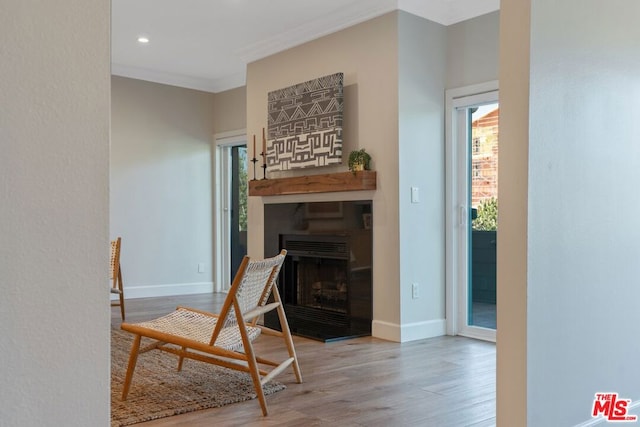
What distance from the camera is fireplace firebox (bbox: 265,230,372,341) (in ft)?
14.4

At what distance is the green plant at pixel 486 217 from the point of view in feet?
14.2

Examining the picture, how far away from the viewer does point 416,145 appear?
4266 mm


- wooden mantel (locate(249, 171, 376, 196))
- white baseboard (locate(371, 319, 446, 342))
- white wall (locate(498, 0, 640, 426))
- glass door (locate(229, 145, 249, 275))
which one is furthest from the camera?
glass door (locate(229, 145, 249, 275))

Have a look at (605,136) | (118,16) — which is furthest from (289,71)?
(605,136)

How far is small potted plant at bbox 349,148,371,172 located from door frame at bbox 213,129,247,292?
2.92 m

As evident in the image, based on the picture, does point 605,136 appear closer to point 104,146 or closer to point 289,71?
point 104,146

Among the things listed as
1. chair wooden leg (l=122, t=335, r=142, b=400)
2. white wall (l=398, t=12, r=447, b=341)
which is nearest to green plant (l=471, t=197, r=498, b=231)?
white wall (l=398, t=12, r=447, b=341)

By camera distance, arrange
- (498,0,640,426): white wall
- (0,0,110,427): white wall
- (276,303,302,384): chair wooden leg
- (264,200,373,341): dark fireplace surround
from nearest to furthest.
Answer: (0,0,110,427): white wall
(498,0,640,426): white wall
(276,303,302,384): chair wooden leg
(264,200,373,341): dark fireplace surround

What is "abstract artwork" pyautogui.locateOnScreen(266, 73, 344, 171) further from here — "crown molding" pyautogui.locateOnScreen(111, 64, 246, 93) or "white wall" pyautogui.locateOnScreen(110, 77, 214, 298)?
"white wall" pyautogui.locateOnScreen(110, 77, 214, 298)

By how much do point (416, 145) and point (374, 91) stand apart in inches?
20.8

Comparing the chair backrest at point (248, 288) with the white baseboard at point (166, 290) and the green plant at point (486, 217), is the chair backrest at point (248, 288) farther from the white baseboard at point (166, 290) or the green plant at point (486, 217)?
the white baseboard at point (166, 290)

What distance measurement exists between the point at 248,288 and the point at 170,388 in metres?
0.76

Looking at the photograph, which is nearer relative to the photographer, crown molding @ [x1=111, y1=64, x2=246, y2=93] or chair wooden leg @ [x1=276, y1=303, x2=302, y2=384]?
chair wooden leg @ [x1=276, y1=303, x2=302, y2=384]

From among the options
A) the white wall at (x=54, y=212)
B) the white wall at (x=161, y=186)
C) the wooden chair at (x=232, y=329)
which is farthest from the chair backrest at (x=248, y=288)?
the white wall at (x=161, y=186)
